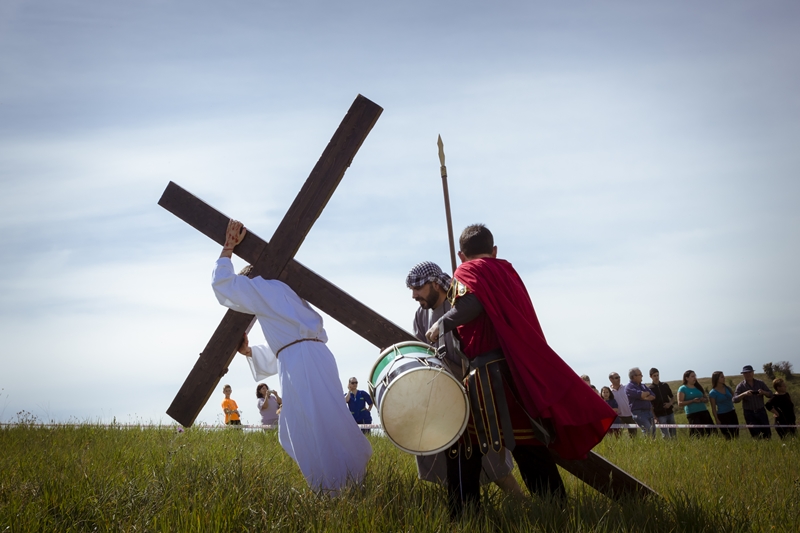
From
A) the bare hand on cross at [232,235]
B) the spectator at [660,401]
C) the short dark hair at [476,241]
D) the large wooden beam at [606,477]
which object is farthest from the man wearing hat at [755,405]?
the bare hand on cross at [232,235]

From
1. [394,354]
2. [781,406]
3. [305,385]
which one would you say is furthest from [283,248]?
[781,406]

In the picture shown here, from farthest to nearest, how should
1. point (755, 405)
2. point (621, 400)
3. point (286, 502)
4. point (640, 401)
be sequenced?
point (621, 400) → point (640, 401) → point (755, 405) → point (286, 502)

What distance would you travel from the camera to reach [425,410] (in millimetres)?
4176

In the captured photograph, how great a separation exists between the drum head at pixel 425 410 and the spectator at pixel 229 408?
370 inches

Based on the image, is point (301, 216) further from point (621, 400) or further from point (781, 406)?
point (781, 406)

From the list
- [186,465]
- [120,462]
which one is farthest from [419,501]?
[120,462]

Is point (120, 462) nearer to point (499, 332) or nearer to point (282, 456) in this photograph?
point (282, 456)

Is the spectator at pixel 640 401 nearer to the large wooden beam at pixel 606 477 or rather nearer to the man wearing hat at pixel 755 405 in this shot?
the man wearing hat at pixel 755 405

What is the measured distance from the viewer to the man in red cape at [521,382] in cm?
425

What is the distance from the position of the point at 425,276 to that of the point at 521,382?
1118mm

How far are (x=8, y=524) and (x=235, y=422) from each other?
948cm

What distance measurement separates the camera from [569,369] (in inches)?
171

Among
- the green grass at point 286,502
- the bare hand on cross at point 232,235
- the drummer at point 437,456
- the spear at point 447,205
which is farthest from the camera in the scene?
the spear at point 447,205

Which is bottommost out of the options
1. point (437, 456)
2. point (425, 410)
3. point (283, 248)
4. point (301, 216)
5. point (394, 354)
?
point (437, 456)
